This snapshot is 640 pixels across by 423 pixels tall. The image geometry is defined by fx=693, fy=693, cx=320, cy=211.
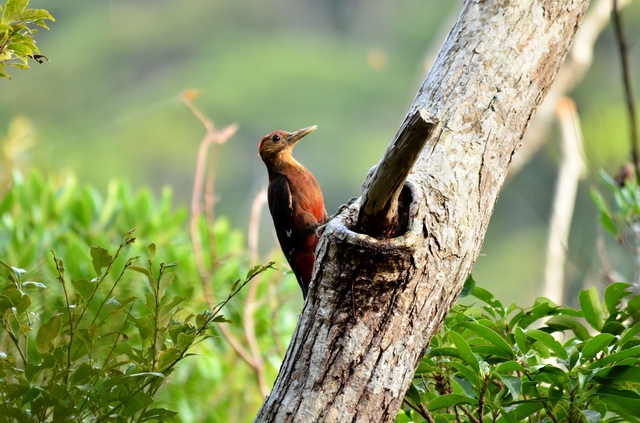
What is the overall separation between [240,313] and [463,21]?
215 cm

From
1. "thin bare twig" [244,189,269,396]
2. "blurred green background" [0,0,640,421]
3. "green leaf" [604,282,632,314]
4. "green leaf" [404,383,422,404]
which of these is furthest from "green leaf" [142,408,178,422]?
"blurred green background" [0,0,640,421]

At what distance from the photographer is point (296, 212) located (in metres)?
2.36

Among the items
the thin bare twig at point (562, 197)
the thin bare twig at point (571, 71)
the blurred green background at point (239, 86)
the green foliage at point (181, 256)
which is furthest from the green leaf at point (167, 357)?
the blurred green background at point (239, 86)

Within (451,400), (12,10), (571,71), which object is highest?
(571,71)

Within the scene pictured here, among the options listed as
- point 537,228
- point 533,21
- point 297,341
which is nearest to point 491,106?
point 533,21

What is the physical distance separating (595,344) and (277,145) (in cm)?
176

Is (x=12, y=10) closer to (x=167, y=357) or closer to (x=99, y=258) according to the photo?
(x=99, y=258)

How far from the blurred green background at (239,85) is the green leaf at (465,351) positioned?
44.1ft

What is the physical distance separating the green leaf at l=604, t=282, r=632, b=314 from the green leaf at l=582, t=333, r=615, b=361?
168 millimetres

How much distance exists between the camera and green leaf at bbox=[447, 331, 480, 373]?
950 mm

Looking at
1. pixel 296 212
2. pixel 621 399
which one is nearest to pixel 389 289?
pixel 621 399

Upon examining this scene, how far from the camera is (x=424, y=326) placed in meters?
1.02

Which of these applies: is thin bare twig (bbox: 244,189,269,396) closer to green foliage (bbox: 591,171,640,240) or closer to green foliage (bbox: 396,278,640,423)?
green foliage (bbox: 591,171,640,240)

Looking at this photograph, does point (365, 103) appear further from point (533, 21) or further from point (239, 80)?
point (533, 21)
